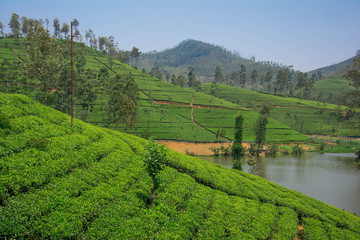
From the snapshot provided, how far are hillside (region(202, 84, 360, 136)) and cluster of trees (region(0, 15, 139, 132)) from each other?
298 ft

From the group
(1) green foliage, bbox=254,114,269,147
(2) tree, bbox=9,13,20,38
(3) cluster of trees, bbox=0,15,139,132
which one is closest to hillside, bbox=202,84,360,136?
(1) green foliage, bbox=254,114,269,147

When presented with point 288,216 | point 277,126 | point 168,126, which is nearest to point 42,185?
point 288,216

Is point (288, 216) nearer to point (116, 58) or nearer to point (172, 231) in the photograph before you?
point (172, 231)

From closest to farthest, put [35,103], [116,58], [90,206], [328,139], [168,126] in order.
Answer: [90,206] < [35,103] < [168,126] < [328,139] < [116,58]

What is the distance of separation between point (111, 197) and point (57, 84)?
3570 inches

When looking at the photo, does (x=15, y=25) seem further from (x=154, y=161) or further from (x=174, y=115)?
(x=154, y=161)

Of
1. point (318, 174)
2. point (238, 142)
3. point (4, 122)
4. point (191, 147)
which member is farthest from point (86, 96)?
point (318, 174)

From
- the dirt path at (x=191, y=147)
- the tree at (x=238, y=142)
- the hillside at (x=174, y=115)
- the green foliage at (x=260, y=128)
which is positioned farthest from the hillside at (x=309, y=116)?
the tree at (x=238, y=142)

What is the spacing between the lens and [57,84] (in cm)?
9181

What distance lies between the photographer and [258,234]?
1902 cm

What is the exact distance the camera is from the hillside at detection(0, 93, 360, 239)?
1448cm

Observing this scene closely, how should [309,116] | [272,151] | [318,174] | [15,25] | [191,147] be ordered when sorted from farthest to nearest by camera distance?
1. [15,25]
2. [309,116]
3. [272,151]
4. [191,147]
5. [318,174]

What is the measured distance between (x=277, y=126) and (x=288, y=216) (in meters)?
107

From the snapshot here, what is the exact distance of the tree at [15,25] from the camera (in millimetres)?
169450
